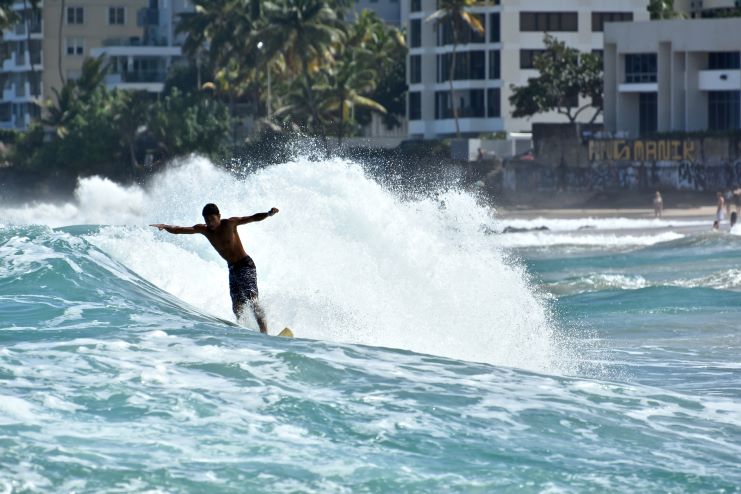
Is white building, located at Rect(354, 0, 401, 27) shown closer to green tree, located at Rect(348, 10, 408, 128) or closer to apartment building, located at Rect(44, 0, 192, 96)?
green tree, located at Rect(348, 10, 408, 128)

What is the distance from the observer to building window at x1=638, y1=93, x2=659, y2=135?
6856 cm

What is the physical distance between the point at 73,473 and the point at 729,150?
55.2 m

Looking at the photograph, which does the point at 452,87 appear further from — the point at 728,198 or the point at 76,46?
the point at 76,46

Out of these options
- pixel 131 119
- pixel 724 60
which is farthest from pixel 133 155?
pixel 724 60

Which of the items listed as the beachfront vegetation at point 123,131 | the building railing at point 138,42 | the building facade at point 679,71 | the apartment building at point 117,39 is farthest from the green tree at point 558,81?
the building railing at point 138,42

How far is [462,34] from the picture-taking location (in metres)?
79.2

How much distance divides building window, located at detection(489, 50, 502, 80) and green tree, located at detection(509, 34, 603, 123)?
195 inches

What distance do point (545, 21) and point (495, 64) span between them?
3.52 meters

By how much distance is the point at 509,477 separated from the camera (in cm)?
1009

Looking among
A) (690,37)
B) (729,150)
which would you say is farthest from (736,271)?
(690,37)

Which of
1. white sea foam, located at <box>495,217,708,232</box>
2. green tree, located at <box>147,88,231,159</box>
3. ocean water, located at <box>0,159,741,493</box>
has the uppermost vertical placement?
green tree, located at <box>147,88,231,159</box>

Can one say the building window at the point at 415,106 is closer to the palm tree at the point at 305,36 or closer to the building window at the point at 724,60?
the palm tree at the point at 305,36

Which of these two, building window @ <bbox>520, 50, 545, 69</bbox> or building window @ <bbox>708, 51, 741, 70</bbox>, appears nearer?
building window @ <bbox>708, 51, 741, 70</bbox>

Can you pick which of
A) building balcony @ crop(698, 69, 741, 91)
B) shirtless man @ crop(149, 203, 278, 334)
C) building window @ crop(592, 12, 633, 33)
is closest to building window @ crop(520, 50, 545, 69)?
building window @ crop(592, 12, 633, 33)
